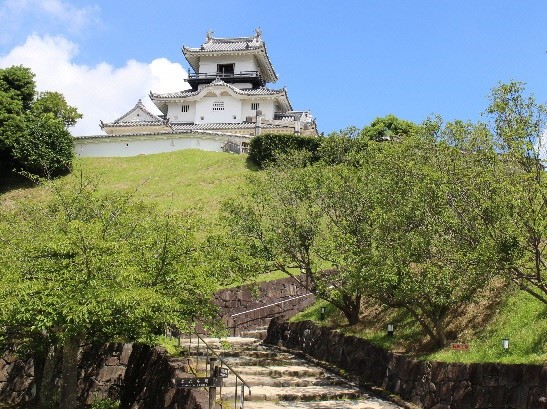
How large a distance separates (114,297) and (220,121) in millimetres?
44817

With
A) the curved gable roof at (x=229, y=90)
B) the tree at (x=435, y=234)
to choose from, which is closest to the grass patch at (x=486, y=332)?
the tree at (x=435, y=234)

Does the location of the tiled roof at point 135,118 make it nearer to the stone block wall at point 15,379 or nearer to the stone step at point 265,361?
the stone block wall at point 15,379

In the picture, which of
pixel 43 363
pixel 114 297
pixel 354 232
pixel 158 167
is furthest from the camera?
pixel 158 167

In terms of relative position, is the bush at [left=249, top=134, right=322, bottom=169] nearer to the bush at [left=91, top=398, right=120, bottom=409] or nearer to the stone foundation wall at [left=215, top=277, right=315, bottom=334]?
the stone foundation wall at [left=215, top=277, right=315, bottom=334]

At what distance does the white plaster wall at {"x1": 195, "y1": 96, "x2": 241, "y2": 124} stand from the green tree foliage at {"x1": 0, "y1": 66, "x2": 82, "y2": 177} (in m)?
15.7

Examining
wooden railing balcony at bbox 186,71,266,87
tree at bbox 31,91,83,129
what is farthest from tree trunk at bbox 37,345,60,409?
wooden railing balcony at bbox 186,71,266,87

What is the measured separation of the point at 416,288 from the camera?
11578 mm

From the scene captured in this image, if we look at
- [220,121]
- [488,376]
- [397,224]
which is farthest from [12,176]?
[488,376]

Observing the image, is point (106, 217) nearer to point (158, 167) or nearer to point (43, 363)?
point (43, 363)

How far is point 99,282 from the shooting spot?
424 inches

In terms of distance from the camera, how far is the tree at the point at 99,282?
10758 millimetres

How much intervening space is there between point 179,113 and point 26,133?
19063mm

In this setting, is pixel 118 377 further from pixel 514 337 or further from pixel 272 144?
pixel 272 144

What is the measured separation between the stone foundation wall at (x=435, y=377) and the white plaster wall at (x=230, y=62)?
145ft
